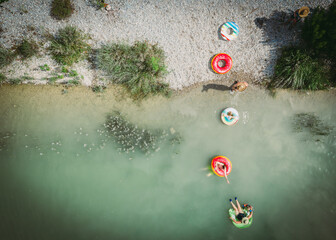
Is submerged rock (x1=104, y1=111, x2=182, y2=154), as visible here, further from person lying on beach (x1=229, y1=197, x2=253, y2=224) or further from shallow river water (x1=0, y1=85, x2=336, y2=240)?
person lying on beach (x1=229, y1=197, x2=253, y2=224)

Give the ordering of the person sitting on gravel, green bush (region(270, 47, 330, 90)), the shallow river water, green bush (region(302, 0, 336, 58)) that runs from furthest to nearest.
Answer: the shallow river water
green bush (region(270, 47, 330, 90))
the person sitting on gravel
green bush (region(302, 0, 336, 58))

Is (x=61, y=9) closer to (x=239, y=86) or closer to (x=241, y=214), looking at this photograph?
(x=239, y=86)

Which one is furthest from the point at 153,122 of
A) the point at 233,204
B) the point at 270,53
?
the point at 270,53

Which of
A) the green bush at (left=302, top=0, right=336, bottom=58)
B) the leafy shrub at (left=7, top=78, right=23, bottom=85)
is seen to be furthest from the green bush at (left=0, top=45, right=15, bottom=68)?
the green bush at (left=302, top=0, right=336, bottom=58)

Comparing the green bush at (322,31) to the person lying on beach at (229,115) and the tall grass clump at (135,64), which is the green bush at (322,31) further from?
the tall grass clump at (135,64)

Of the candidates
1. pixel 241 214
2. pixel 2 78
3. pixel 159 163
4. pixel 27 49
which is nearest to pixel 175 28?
pixel 159 163

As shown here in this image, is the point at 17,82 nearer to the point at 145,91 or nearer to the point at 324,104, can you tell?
the point at 145,91

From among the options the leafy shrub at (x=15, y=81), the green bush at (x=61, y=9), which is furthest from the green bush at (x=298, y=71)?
the leafy shrub at (x=15, y=81)
